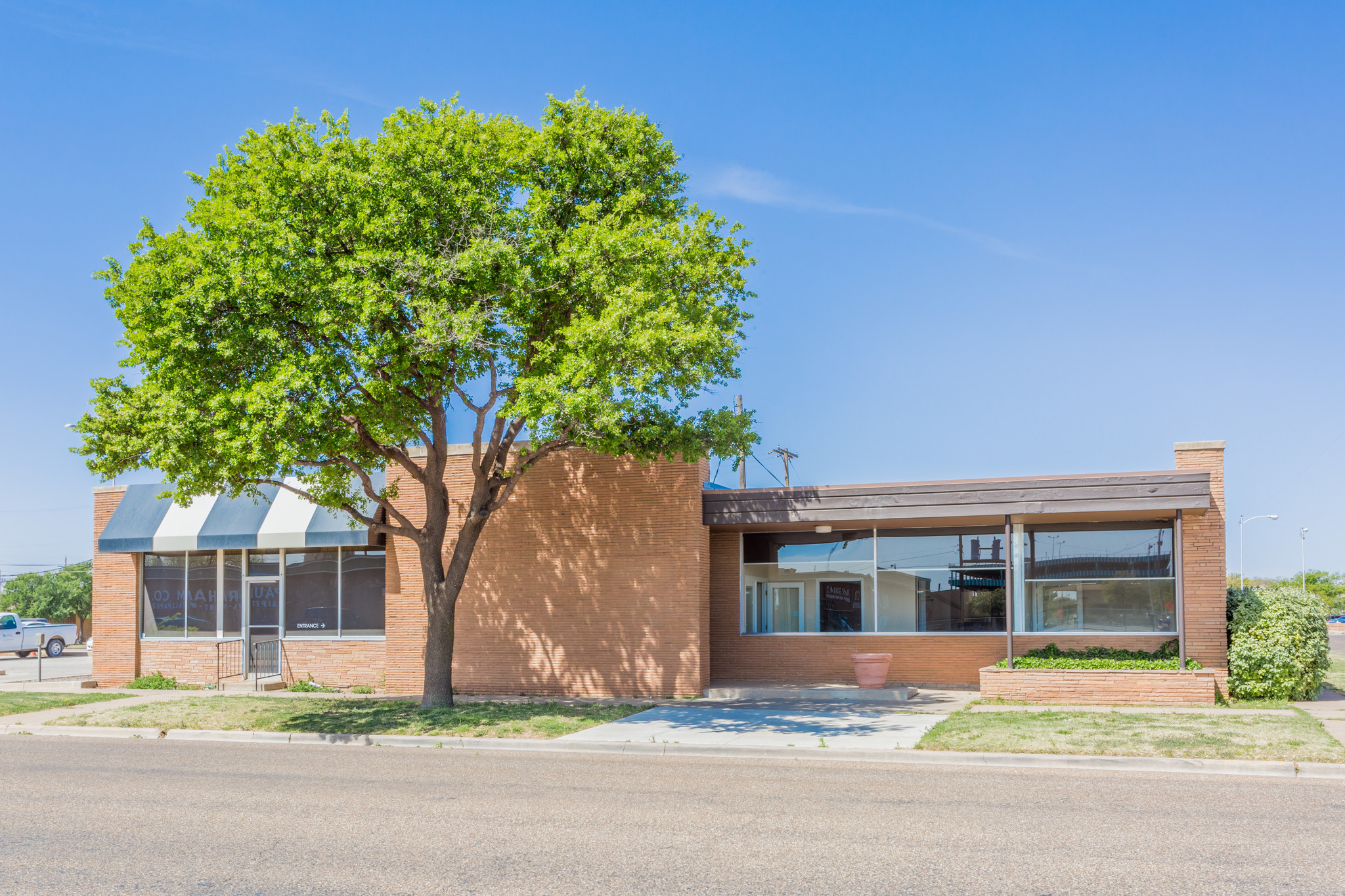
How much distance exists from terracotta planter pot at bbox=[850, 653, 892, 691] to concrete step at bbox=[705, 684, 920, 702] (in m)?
0.13

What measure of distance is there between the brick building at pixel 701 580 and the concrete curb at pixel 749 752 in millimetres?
5761

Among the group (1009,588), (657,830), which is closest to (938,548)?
(1009,588)

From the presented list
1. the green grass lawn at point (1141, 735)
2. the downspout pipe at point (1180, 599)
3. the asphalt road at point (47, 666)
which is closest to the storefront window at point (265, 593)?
the asphalt road at point (47, 666)

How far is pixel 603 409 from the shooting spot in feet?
49.0

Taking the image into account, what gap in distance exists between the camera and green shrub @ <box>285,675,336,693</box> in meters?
22.6

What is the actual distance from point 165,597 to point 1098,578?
20825 mm

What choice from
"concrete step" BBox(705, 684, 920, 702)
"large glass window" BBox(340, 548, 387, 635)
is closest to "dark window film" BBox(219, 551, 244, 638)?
"large glass window" BBox(340, 548, 387, 635)

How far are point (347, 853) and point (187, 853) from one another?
1.25m

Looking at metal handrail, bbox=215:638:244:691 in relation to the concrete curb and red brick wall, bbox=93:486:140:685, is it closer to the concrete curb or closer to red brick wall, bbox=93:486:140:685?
red brick wall, bbox=93:486:140:685

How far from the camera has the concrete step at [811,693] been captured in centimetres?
1964

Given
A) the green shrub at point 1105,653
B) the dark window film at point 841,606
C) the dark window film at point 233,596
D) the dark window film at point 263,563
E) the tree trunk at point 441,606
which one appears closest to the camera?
the tree trunk at point 441,606

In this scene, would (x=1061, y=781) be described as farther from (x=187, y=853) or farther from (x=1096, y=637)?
(x=1096, y=637)

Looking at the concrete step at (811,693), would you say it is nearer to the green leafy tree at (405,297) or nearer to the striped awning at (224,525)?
the green leafy tree at (405,297)

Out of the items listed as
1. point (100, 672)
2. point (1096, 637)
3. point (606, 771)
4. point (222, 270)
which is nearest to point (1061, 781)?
point (606, 771)
